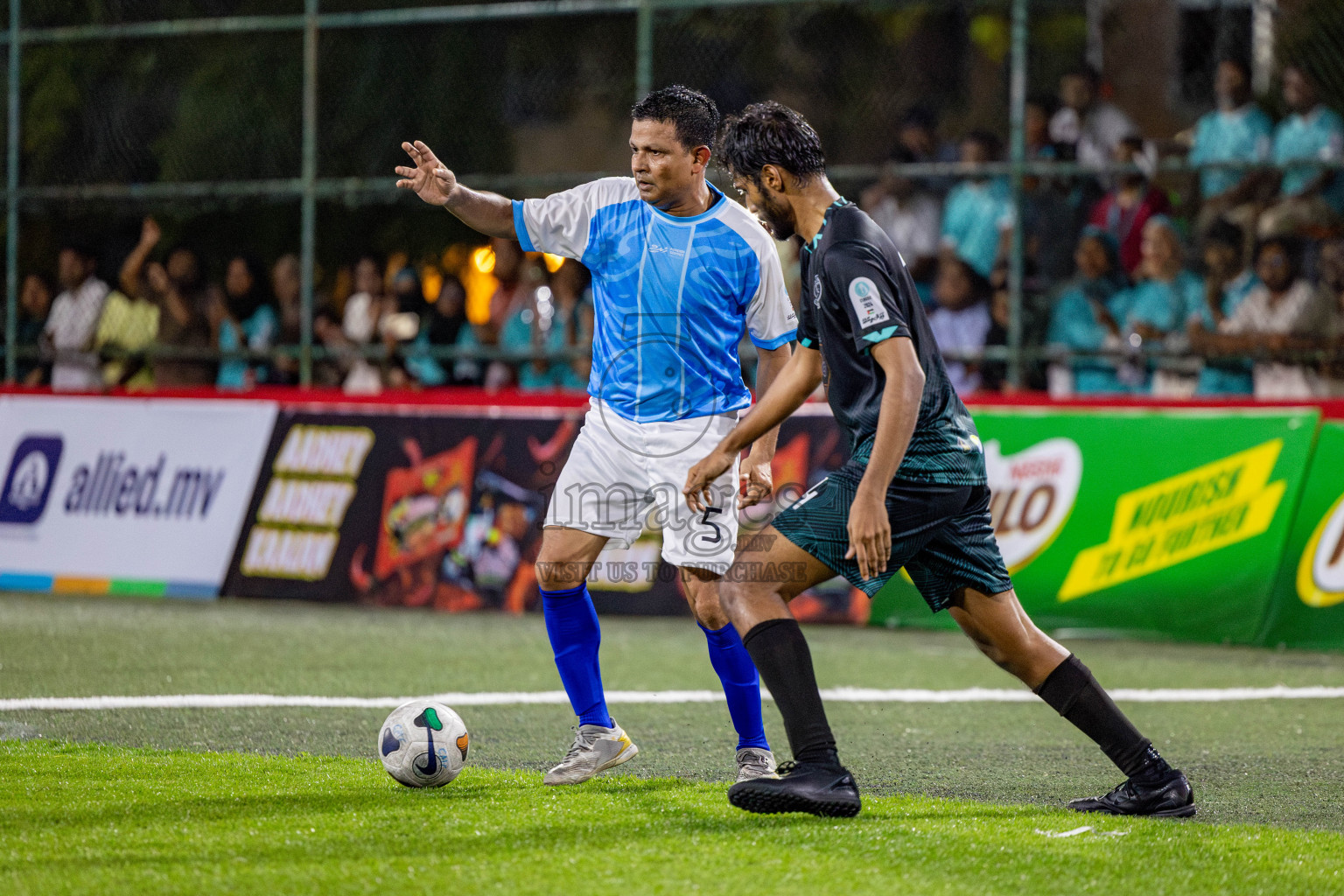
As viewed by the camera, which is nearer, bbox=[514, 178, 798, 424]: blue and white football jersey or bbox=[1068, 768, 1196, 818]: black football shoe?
bbox=[1068, 768, 1196, 818]: black football shoe

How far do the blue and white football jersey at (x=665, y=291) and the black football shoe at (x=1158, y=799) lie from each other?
176cm

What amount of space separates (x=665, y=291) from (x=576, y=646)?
4.01ft

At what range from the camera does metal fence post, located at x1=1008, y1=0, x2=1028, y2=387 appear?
11.2m

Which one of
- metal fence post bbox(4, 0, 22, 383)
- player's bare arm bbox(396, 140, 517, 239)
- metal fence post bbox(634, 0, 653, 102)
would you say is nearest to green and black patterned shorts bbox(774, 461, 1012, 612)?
player's bare arm bbox(396, 140, 517, 239)

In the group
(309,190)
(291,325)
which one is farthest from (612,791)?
(291,325)

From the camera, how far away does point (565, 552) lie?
5645 mm

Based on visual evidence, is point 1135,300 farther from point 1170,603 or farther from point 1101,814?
point 1101,814

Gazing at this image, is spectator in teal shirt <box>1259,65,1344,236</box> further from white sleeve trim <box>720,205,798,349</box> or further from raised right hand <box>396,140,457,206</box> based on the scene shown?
raised right hand <box>396,140,457,206</box>

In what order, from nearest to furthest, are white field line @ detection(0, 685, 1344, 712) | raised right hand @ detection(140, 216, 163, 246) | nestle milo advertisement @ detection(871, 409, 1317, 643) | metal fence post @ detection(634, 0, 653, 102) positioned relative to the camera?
white field line @ detection(0, 685, 1344, 712) < nestle milo advertisement @ detection(871, 409, 1317, 643) < metal fence post @ detection(634, 0, 653, 102) < raised right hand @ detection(140, 216, 163, 246)

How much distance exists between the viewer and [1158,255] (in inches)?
446

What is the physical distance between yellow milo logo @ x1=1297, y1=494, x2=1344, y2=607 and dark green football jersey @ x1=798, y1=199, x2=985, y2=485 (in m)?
5.36

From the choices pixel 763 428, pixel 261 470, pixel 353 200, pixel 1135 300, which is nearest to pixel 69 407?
pixel 261 470

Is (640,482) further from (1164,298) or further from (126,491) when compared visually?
(126,491)

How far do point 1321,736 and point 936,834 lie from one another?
2.79 metres
